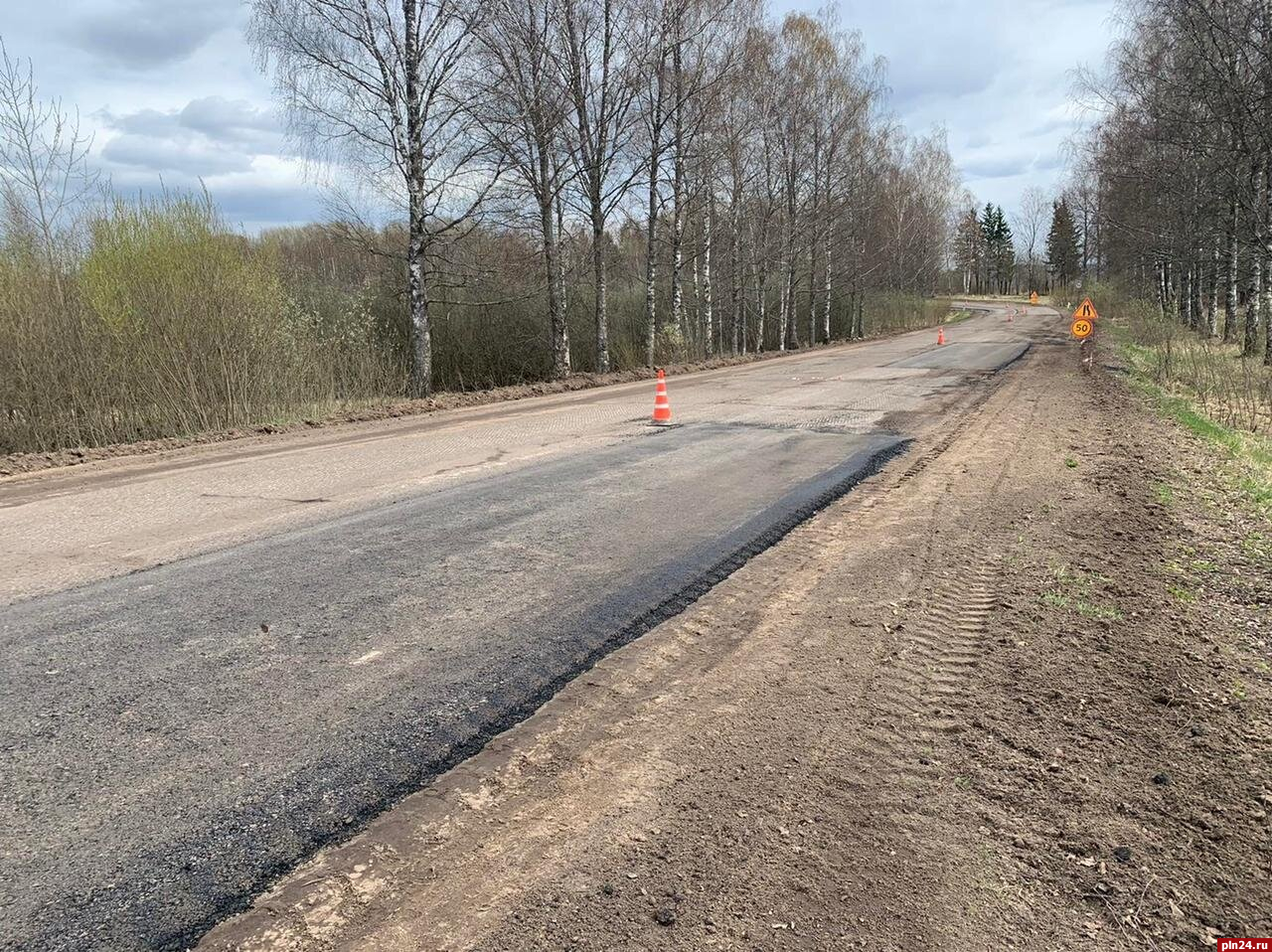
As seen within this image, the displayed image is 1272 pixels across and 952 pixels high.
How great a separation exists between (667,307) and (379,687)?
26.7 metres

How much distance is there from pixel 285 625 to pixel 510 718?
1.64 metres

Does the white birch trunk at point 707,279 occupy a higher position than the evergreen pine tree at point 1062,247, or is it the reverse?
the evergreen pine tree at point 1062,247

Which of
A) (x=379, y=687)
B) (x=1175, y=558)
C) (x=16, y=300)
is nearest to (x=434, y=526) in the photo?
(x=379, y=687)

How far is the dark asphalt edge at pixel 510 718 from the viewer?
2076 millimetres

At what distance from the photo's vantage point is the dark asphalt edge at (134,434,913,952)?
2.08m

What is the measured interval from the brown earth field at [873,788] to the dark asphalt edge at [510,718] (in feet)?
0.20

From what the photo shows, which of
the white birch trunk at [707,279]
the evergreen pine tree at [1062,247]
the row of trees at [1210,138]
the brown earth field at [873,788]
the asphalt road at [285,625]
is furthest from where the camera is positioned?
the evergreen pine tree at [1062,247]

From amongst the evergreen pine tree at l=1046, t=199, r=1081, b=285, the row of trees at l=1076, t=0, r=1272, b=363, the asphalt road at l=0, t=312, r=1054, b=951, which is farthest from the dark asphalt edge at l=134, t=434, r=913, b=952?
the evergreen pine tree at l=1046, t=199, r=1081, b=285

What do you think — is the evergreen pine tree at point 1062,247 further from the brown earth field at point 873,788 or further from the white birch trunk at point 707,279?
the brown earth field at point 873,788

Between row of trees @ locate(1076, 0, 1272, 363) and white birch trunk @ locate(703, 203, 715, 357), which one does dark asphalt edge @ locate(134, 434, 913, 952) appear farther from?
white birch trunk @ locate(703, 203, 715, 357)

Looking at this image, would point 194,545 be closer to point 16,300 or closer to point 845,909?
point 845,909

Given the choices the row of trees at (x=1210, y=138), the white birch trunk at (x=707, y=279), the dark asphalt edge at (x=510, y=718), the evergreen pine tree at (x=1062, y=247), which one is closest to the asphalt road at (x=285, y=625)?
the dark asphalt edge at (x=510, y=718)

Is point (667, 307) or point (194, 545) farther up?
point (667, 307)

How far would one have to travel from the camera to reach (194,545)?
17.8 ft
